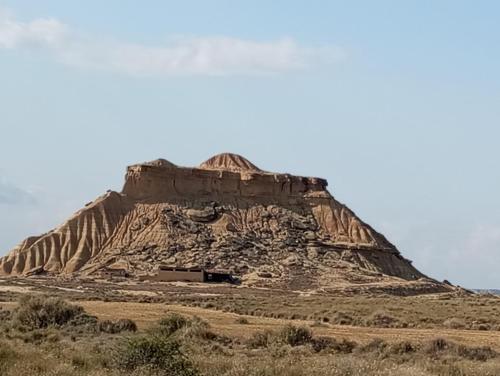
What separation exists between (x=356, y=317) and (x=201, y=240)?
60.2 m

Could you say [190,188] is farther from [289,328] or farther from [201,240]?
[289,328]

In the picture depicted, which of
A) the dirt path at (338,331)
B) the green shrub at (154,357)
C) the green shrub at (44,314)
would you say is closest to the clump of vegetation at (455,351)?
the dirt path at (338,331)

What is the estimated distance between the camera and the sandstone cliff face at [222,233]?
324 feet

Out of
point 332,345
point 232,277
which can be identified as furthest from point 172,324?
point 232,277

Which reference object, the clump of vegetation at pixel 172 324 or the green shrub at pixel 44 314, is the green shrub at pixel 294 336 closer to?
the clump of vegetation at pixel 172 324

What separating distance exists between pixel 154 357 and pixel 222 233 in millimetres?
88317

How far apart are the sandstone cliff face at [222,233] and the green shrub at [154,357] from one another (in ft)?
238

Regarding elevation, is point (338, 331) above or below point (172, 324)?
below

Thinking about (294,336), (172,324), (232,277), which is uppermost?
(232,277)

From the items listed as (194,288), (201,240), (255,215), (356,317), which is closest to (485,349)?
(356,317)

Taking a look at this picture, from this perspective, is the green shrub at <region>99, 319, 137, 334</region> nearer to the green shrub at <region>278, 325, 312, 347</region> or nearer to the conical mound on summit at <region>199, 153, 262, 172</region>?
the green shrub at <region>278, 325, 312, 347</region>

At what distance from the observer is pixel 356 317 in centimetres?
4406

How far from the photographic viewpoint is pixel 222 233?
346 ft

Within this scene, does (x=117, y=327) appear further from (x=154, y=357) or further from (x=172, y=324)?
(x=154, y=357)
